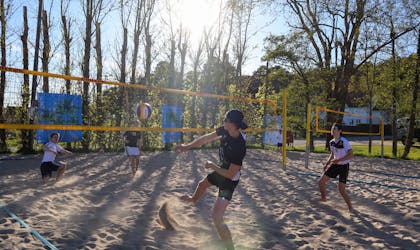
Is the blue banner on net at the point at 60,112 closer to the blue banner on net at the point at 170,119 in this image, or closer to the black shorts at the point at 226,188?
the blue banner on net at the point at 170,119

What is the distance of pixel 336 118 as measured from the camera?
1695 cm

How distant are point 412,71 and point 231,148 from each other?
47.8ft

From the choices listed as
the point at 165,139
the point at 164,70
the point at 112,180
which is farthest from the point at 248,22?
the point at 112,180

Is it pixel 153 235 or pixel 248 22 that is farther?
pixel 248 22

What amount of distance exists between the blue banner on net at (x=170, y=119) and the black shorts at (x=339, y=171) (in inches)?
413

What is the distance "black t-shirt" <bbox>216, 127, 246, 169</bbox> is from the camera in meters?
3.06

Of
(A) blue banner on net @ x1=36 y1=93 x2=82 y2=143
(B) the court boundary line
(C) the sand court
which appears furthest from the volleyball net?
(B) the court boundary line

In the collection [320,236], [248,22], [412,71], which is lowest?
[320,236]

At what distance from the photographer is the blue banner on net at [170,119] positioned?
49.3 ft

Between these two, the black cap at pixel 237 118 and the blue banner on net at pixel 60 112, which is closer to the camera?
the black cap at pixel 237 118

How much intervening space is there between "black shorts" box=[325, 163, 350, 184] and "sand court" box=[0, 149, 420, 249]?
461 mm

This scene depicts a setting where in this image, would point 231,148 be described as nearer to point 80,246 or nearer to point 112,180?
point 80,246

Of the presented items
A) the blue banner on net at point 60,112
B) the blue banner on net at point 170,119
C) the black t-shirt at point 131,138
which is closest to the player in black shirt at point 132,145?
the black t-shirt at point 131,138

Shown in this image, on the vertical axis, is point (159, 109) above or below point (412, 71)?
below
